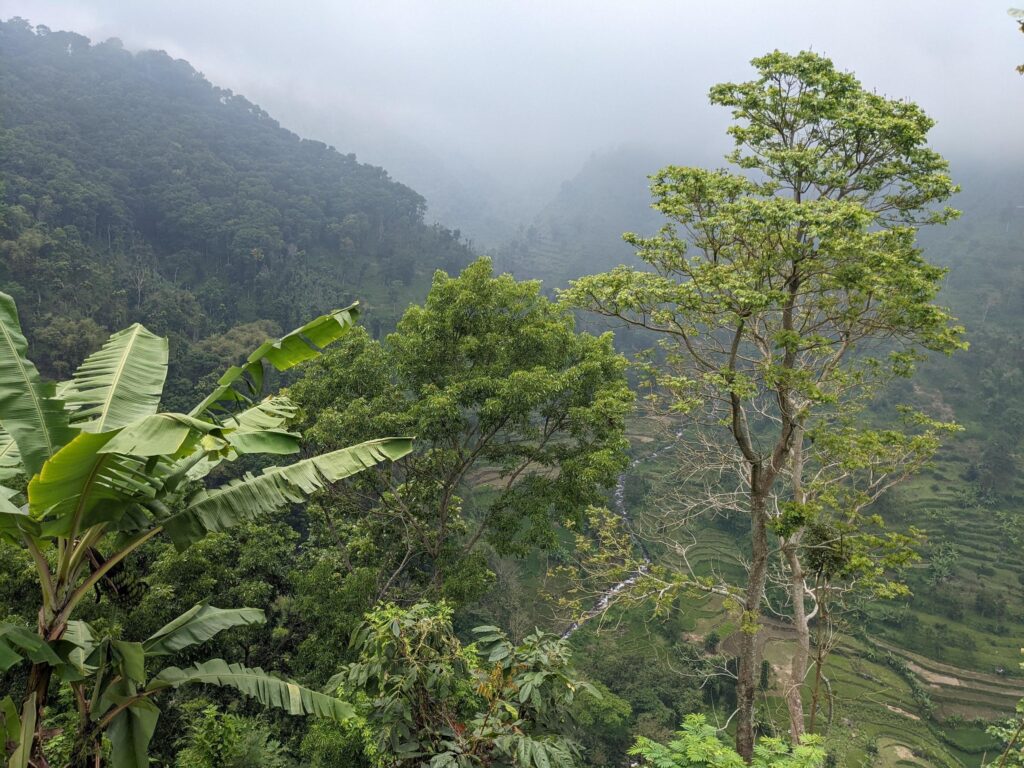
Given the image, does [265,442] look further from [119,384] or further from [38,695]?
[38,695]

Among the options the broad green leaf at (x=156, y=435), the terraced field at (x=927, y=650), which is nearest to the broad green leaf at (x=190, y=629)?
the broad green leaf at (x=156, y=435)

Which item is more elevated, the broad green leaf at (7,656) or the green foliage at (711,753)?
the green foliage at (711,753)

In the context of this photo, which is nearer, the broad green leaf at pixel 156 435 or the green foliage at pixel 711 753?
the broad green leaf at pixel 156 435

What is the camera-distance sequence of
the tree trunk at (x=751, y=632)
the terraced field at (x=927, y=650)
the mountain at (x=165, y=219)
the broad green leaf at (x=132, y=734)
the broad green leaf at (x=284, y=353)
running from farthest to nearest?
the mountain at (x=165, y=219), the terraced field at (x=927, y=650), the tree trunk at (x=751, y=632), the broad green leaf at (x=284, y=353), the broad green leaf at (x=132, y=734)

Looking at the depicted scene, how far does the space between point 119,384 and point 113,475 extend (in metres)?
0.89

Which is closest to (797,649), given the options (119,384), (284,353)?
(284,353)

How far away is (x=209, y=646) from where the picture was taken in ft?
28.5

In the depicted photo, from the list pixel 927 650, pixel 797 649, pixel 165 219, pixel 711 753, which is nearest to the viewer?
pixel 711 753

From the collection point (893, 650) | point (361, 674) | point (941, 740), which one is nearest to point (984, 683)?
point (893, 650)

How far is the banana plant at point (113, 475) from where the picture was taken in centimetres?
277

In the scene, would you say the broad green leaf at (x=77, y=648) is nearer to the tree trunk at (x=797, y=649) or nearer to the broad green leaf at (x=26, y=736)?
the broad green leaf at (x=26, y=736)

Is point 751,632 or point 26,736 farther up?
point 751,632

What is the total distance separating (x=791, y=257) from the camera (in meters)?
6.04

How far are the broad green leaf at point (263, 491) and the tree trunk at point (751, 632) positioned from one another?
4611mm
